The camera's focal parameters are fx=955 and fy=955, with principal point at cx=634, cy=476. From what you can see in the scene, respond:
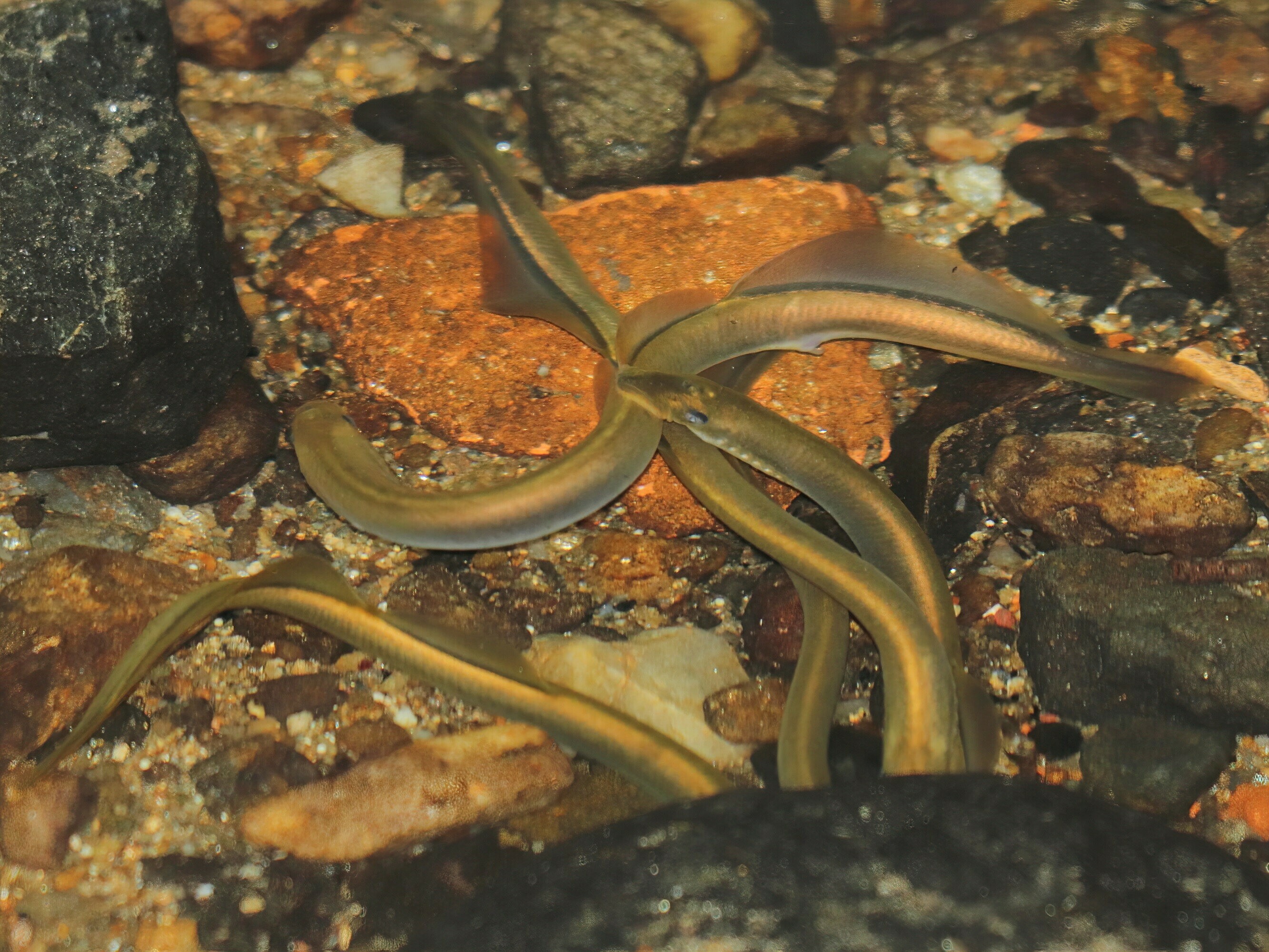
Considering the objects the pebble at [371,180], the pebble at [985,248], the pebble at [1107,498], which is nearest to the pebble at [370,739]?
the pebble at [1107,498]

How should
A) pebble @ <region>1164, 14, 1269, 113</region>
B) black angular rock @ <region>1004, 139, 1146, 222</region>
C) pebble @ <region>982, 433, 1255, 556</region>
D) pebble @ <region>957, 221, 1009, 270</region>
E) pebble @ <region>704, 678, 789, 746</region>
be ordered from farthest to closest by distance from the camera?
pebble @ <region>1164, 14, 1269, 113</region> < black angular rock @ <region>1004, 139, 1146, 222</region> < pebble @ <region>957, 221, 1009, 270</region> < pebble @ <region>982, 433, 1255, 556</region> < pebble @ <region>704, 678, 789, 746</region>

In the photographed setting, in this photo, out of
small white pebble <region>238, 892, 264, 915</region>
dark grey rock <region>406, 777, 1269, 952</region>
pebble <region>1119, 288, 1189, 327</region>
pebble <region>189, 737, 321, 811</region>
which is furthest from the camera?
pebble <region>1119, 288, 1189, 327</region>

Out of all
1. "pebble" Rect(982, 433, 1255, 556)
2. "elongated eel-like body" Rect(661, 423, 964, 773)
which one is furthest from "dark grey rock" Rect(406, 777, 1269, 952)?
"pebble" Rect(982, 433, 1255, 556)

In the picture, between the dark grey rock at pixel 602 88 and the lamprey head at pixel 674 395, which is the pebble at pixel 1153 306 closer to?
the lamprey head at pixel 674 395

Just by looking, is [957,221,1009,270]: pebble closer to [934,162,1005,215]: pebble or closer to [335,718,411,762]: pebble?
[934,162,1005,215]: pebble

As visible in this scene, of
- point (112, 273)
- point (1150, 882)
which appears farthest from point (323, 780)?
point (1150, 882)

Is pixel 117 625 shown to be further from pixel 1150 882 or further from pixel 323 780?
pixel 1150 882

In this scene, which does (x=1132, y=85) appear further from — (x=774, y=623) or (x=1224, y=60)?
(x=774, y=623)
